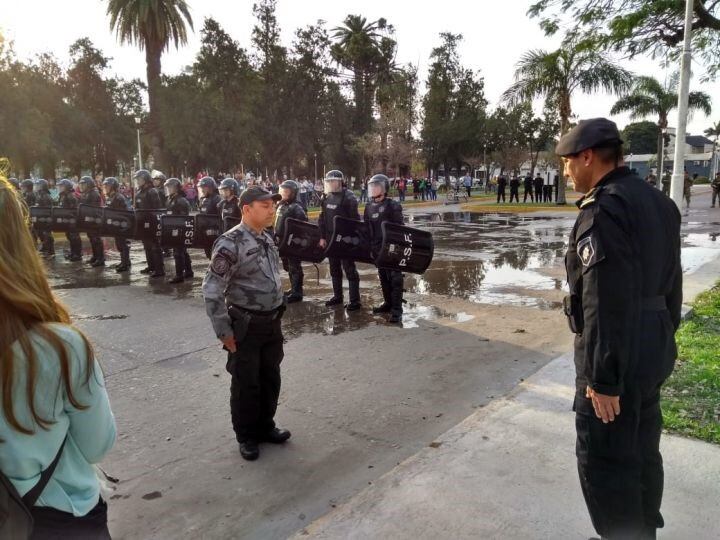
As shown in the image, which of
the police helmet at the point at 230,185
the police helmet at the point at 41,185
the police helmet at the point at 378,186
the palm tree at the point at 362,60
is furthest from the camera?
the palm tree at the point at 362,60

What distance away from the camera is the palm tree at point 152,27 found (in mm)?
28406

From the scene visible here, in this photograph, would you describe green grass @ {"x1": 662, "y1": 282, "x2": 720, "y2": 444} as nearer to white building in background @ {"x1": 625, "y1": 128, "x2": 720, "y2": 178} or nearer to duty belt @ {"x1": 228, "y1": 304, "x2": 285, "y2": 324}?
duty belt @ {"x1": 228, "y1": 304, "x2": 285, "y2": 324}

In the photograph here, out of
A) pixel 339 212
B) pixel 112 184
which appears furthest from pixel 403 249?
pixel 112 184

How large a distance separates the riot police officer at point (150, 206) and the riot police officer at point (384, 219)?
5081mm

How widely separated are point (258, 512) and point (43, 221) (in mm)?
11881

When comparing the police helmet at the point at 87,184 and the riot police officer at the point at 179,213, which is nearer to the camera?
the riot police officer at the point at 179,213

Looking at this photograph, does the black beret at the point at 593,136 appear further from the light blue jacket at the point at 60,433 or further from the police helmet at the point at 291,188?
the police helmet at the point at 291,188

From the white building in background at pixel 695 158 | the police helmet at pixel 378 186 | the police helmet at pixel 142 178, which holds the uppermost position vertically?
the white building in background at pixel 695 158

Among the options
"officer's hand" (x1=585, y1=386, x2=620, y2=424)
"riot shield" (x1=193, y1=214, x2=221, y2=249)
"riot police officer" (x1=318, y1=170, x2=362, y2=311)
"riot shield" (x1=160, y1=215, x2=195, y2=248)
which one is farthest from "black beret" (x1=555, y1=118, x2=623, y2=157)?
"riot shield" (x1=160, y1=215, x2=195, y2=248)

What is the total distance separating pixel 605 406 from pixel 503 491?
103 cm

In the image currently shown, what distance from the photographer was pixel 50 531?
1.50m

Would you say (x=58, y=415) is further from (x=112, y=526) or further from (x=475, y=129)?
(x=475, y=129)

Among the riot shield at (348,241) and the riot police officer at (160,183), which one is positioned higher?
the riot police officer at (160,183)

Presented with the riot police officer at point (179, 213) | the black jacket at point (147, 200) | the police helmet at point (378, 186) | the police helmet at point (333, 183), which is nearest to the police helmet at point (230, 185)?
the riot police officer at point (179, 213)
